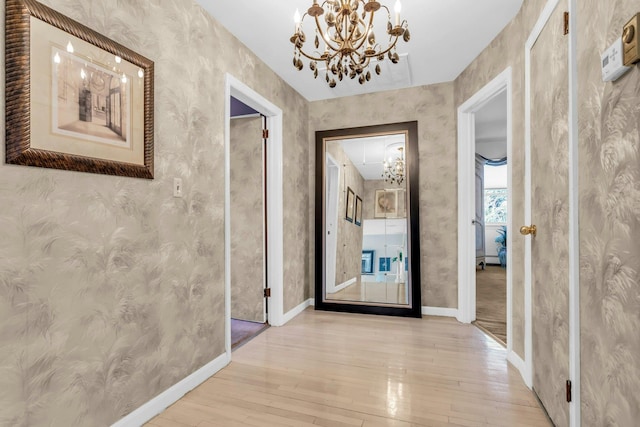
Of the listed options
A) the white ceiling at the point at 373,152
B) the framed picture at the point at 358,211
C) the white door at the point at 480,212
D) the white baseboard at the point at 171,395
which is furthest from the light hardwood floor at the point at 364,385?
the white door at the point at 480,212

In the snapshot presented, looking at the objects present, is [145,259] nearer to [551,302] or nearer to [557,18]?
[551,302]

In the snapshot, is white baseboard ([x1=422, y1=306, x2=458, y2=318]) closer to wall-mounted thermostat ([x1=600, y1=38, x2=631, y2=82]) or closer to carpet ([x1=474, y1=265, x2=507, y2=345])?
carpet ([x1=474, y1=265, x2=507, y2=345])

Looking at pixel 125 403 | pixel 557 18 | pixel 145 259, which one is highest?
pixel 557 18

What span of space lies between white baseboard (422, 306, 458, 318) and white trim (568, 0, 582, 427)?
2072mm

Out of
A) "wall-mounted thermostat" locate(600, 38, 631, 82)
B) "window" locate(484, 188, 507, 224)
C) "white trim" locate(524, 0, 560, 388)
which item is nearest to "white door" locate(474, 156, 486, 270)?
"window" locate(484, 188, 507, 224)

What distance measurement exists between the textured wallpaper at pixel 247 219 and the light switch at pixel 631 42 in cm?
277

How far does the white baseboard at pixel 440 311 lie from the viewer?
3.42 metres

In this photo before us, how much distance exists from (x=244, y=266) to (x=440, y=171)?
227cm

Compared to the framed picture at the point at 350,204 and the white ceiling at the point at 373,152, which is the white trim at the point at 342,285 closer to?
the framed picture at the point at 350,204

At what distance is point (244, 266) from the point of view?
3.38 meters

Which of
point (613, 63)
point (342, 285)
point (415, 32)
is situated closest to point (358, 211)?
point (342, 285)

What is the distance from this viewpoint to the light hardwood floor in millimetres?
1732

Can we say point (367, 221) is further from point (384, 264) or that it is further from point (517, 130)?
point (517, 130)

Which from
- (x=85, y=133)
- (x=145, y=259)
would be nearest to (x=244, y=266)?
(x=145, y=259)
